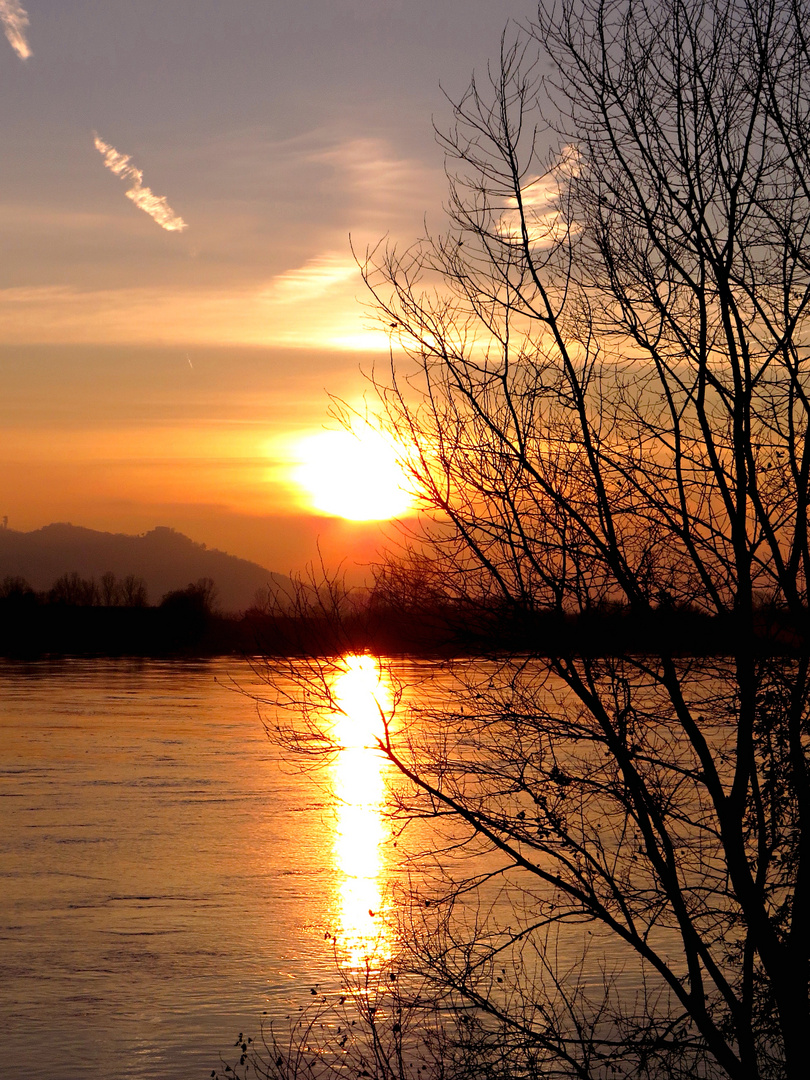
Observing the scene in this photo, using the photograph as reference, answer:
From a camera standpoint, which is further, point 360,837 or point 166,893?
point 360,837

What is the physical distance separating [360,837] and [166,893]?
20.6 ft

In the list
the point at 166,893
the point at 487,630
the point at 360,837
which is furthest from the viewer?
the point at 360,837

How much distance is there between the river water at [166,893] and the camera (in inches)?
513

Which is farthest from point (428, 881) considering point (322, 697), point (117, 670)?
point (117, 670)

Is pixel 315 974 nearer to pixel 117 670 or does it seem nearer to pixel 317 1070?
pixel 317 1070

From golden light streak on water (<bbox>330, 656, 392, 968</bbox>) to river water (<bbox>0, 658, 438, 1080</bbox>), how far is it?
7cm

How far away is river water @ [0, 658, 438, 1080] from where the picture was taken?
1304 cm

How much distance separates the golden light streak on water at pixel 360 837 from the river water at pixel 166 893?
2.7 inches

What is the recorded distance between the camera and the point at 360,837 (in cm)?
2436

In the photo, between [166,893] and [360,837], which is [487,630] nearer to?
[166,893]

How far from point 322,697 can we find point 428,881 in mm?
11148

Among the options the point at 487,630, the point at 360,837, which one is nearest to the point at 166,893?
the point at 360,837

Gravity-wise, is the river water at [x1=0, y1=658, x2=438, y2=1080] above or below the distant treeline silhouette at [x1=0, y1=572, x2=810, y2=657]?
below

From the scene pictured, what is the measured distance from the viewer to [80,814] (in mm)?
24891
